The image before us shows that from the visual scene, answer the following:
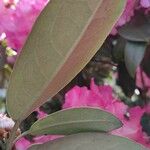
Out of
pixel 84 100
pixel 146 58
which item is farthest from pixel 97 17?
pixel 146 58

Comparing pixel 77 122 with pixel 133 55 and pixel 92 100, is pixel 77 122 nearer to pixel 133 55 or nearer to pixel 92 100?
pixel 92 100

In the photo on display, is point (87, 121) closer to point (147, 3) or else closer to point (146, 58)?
point (147, 3)

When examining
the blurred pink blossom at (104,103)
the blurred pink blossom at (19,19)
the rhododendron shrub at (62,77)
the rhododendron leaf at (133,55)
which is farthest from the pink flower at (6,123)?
the rhododendron leaf at (133,55)

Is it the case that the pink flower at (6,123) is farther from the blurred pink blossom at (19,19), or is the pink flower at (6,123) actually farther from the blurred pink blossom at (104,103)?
the blurred pink blossom at (19,19)

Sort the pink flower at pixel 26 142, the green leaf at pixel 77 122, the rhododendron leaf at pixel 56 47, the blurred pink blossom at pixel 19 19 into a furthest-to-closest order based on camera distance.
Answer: the blurred pink blossom at pixel 19 19 → the pink flower at pixel 26 142 → the green leaf at pixel 77 122 → the rhododendron leaf at pixel 56 47

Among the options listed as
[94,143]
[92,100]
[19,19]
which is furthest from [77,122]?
[19,19]
